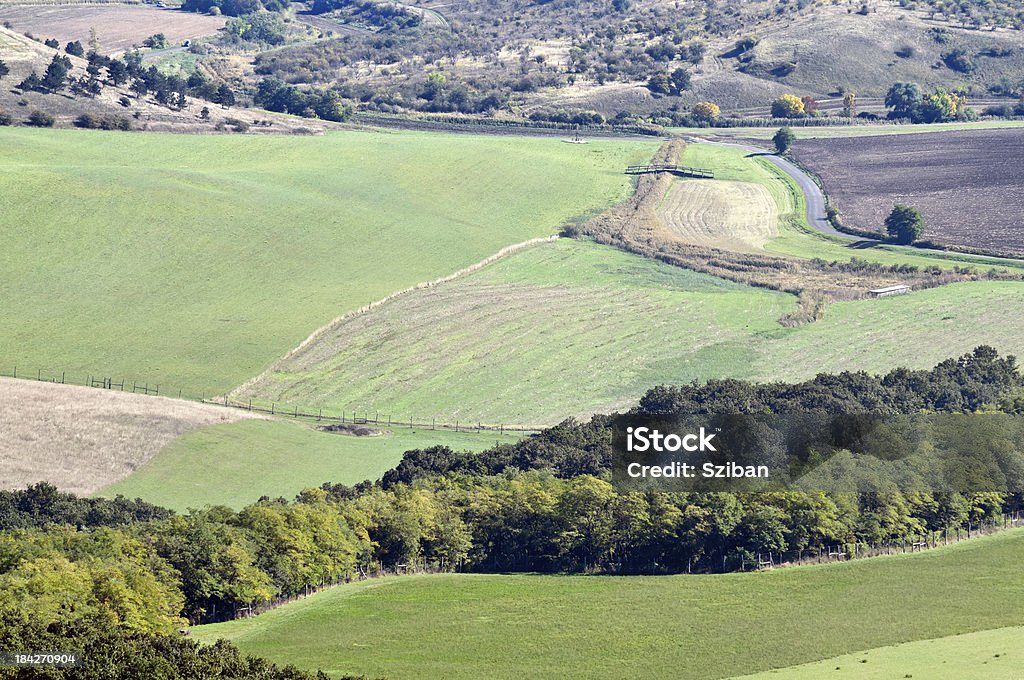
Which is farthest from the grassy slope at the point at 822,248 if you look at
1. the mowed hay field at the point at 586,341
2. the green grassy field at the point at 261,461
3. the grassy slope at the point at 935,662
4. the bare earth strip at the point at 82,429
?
the grassy slope at the point at 935,662

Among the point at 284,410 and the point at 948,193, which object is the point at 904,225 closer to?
the point at 948,193

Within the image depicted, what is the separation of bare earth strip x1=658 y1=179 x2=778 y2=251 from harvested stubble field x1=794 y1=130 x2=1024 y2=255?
866cm

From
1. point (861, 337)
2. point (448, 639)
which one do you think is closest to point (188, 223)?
point (861, 337)

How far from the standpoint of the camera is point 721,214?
177 meters

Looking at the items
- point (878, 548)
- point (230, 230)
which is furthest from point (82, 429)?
point (230, 230)

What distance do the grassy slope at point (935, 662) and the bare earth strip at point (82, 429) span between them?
47583 millimetres

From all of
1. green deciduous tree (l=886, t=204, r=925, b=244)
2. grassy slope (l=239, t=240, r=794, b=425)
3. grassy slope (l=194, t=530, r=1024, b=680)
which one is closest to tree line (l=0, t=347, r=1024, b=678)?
grassy slope (l=194, t=530, r=1024, b=680)

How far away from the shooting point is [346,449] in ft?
361

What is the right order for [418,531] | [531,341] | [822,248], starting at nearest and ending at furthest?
[418,531] → [531,341] → [822,248]

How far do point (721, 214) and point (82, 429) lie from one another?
289 feet

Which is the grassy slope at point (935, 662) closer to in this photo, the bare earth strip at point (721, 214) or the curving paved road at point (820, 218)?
the curving paved road at point (820, 218)

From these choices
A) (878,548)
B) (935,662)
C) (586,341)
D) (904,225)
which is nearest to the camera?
(935,662)

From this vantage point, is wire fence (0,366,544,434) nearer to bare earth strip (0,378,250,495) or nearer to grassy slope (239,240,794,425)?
grassy slope (239,240,794,425)

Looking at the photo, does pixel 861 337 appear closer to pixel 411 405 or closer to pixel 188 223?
pixel 411 405
